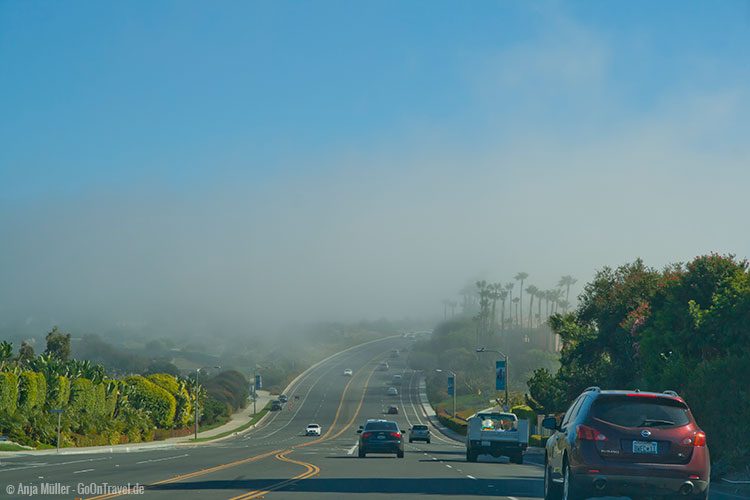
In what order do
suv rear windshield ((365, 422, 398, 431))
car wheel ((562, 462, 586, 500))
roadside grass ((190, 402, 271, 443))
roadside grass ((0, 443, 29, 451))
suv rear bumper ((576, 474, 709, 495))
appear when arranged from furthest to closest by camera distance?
roadside grass ((190, 402, 271, 443)) → roadside grass ((0, 443, 29, 451)) → suv rear windshield ((365, 422, 398, 431)) → car wheel ((562, 462, 586, 500)) → suv rear bumper ((576, 474, 709, 495))

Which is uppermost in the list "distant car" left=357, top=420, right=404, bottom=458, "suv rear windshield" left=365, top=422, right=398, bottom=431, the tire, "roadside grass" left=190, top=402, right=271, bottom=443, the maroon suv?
the maroon suv

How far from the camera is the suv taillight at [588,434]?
16.6 m

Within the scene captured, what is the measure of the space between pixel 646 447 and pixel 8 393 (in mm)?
53784

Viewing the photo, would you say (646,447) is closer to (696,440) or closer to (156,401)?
(696,440)

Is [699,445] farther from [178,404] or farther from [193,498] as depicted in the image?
[178,404]

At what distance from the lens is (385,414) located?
151m

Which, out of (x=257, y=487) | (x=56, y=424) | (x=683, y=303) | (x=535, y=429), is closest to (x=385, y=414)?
(x=535, y=429)

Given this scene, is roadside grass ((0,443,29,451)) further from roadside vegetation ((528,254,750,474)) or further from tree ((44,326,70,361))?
tree ((44,326,70,361))

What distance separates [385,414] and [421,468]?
118 m

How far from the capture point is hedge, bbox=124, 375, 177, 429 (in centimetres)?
10438

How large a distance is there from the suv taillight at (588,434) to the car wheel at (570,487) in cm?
70

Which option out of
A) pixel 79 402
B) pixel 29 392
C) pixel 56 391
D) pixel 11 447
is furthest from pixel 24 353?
pixel 11 447

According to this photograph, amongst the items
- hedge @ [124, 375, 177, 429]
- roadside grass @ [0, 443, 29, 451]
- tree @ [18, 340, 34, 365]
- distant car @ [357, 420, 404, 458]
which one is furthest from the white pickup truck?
hedge @ [124, 375, 177, 429]

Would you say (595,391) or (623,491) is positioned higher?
(595,391)
